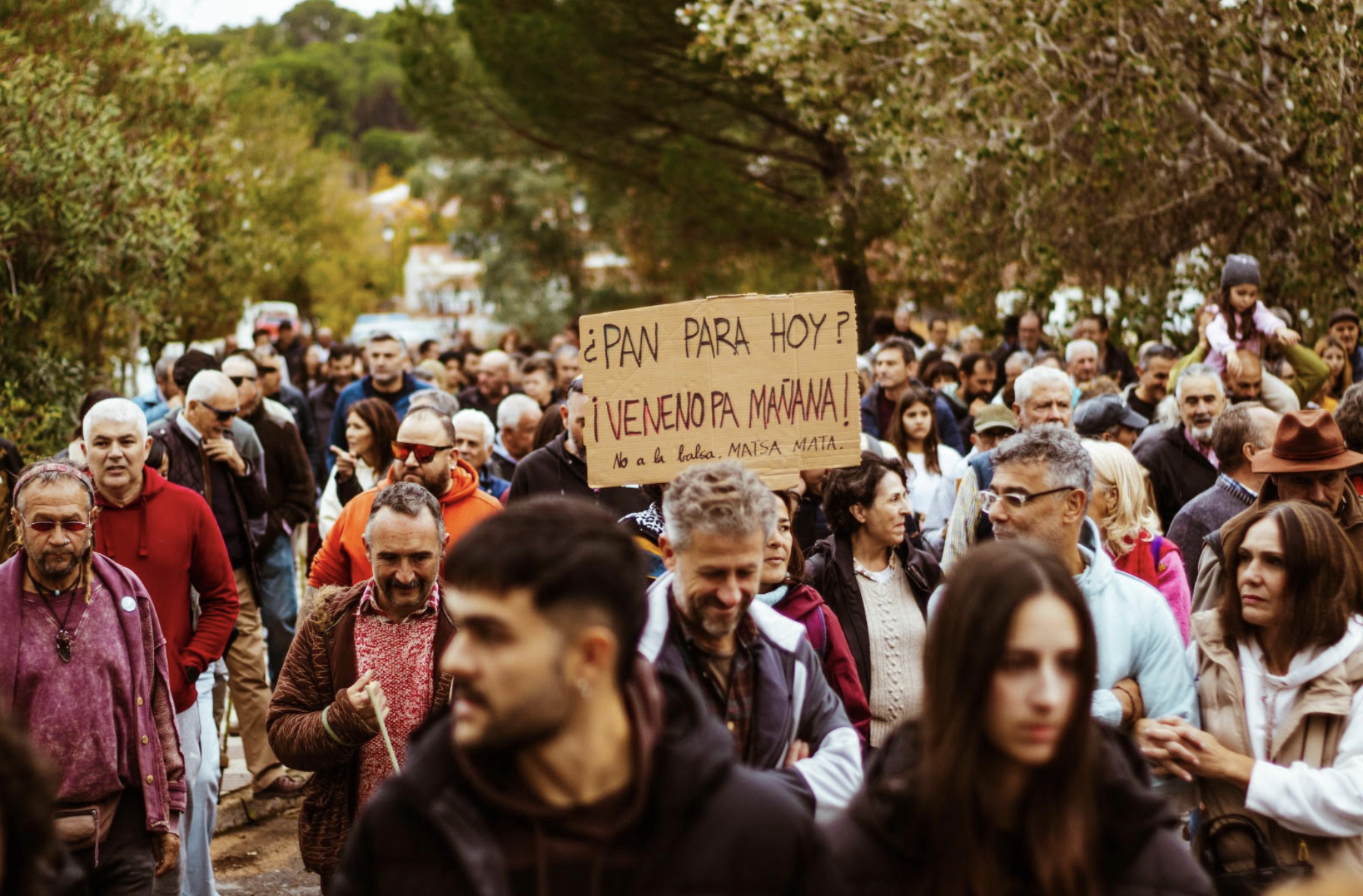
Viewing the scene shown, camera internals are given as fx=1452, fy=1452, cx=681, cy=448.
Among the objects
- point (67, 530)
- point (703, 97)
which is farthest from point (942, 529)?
point (703, 97)

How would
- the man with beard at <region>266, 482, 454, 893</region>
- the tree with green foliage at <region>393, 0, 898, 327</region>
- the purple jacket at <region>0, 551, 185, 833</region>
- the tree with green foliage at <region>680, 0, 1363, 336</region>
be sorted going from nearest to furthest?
the purple jacket at <region>0, 551, 185, 833</region> < the man with beard at <region>266, 482, 454, 893</region> < the tree with green foliage at <region>680, 0, 1363, 336</region> < the tree with green foliage at <region>393, 0, 898, 327</region>

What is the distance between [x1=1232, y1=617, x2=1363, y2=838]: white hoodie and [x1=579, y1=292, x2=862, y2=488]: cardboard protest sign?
1.86 metres

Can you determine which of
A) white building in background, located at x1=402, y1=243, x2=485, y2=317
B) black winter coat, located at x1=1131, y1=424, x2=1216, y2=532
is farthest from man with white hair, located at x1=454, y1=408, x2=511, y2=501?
white building in background, located at x1=402, y1=243, x2=485, y2=317

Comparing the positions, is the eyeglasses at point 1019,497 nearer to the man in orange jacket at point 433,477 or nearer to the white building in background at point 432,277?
the man in orange jacket at point 433,477

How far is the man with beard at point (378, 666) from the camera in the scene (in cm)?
464

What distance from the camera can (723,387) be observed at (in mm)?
5289

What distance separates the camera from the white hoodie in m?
3.62

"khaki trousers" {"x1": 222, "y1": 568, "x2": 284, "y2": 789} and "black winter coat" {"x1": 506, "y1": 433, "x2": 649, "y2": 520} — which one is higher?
"black winter coat" {"x1": 506, "y1": 433, "x2": 649, "y2": 520}

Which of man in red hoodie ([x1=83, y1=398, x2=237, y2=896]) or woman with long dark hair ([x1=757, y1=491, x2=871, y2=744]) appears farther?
man in red hoodie ([x1=83, y1=398, x2=237, y2=896])

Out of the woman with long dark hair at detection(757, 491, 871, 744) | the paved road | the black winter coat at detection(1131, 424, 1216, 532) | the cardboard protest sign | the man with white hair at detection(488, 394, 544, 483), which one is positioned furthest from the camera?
the man with white hair at detection(488, 394, 544, 483)

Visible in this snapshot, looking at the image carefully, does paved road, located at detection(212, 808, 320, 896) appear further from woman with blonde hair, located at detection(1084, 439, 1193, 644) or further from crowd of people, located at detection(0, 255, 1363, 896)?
woman with blonde hair, located at detection(1084, 439, 1193, 644)

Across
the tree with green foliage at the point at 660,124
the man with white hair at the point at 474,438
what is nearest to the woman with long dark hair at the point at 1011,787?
the man with white hair at the point at 474,438

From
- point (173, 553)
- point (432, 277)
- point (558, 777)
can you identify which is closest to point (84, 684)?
point (173, 553)

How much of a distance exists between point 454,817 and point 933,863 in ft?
2.65
